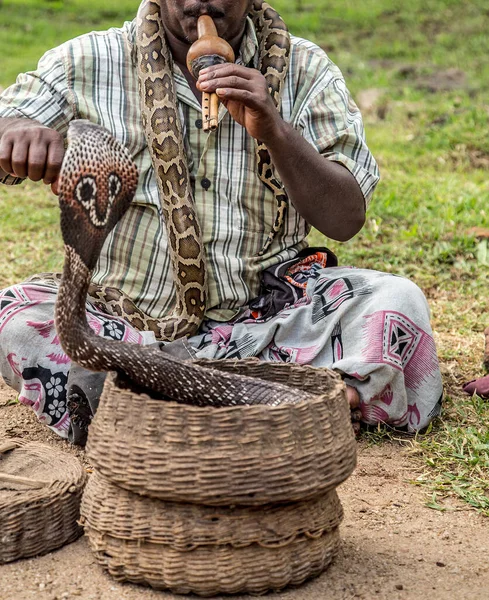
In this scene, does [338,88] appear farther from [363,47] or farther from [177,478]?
[363,47]

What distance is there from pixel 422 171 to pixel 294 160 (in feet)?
13.2

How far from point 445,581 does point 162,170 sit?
5.89 ft

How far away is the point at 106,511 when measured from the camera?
7.41 feet

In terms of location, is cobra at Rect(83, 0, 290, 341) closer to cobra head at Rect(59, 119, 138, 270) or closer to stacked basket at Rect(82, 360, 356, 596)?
cobra head at Rect(59, 119, 138, 270)

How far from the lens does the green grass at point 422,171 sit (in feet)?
11.4

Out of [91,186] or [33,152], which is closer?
[91,186]

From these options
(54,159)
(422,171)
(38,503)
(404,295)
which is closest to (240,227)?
(404,295)

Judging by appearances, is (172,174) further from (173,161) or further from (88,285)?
(88,285)

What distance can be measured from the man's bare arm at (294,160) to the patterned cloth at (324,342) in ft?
0.81

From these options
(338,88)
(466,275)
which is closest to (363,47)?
(466,275)

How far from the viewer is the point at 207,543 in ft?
7.08

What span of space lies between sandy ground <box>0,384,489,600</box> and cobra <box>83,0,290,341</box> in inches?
36.7

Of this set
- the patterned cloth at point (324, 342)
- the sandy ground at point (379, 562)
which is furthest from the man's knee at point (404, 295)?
the sandy ground at point (379, 562)

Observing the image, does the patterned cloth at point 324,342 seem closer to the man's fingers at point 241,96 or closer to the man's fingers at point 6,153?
the man's fingers at point 6,153
